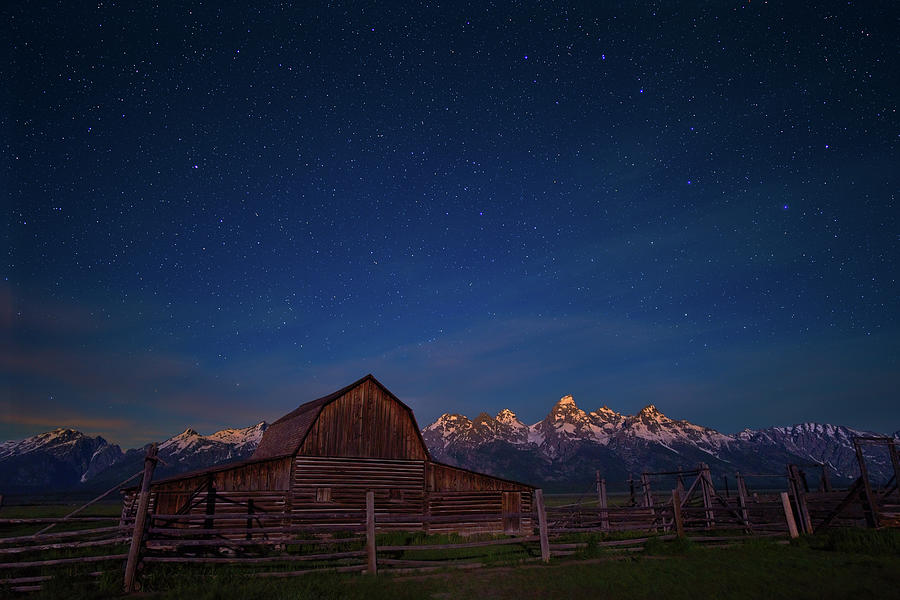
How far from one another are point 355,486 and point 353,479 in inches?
14.2

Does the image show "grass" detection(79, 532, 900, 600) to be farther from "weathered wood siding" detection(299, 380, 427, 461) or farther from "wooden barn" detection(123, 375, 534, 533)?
"weathered wood siding" detection(299, 380, 427, 461)

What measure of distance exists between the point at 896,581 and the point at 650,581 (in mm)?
5263

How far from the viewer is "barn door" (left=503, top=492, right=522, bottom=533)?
91.2 ft

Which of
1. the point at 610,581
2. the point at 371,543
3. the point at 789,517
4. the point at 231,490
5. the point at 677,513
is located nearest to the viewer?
the point at 610,581

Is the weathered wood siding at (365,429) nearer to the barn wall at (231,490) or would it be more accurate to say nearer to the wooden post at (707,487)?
the barn wall at (231,490)

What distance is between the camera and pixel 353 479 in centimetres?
2570

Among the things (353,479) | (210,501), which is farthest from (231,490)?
(353,479)

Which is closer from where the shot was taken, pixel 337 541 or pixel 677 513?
pixel 337 541

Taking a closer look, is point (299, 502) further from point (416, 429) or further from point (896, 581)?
point (896, 581)

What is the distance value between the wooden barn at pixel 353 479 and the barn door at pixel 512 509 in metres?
0.05

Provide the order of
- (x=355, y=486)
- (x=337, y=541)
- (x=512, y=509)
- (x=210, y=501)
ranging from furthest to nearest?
(x=512, y=509), (x=355, y=486), (x=210, y=501), (x=337, y=541)

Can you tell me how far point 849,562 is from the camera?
518 inches

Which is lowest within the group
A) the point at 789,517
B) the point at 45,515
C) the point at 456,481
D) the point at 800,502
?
the point at 45,515

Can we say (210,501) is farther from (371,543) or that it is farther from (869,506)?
(869,506)
